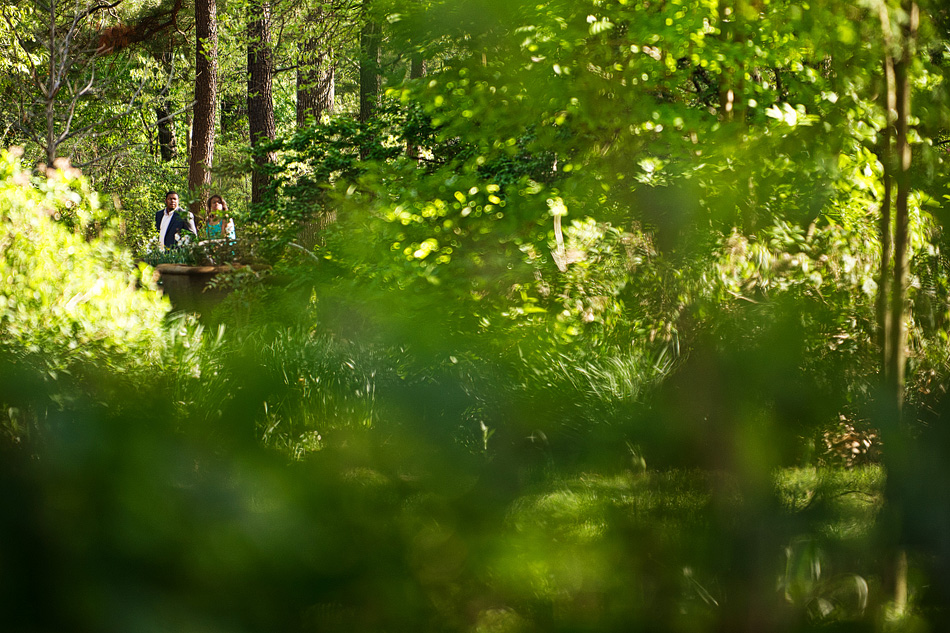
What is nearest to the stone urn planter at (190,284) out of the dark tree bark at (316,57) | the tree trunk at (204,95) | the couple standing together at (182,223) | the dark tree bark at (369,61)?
the couple standing together at (182,223)

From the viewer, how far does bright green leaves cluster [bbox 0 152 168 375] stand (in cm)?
398

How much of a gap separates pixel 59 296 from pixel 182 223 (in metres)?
5.58

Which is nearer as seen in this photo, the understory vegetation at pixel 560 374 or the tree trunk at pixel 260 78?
the understory vegetation at pixel 560 374

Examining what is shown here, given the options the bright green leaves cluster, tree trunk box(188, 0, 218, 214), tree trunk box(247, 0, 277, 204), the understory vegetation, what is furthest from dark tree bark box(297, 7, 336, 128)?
the understory vegetation

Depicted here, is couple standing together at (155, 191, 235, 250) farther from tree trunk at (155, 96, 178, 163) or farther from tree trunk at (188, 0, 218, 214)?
tree trunk at (155, 96, 178, 163)

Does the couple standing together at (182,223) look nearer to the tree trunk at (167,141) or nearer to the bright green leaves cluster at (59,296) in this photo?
the bright green leaves cluster at (59,296)

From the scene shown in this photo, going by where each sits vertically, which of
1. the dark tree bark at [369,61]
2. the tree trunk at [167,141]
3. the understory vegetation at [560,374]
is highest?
the tree trunk at [167,141]

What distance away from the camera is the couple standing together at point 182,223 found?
779 cm

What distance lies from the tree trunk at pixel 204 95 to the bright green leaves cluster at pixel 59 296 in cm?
813

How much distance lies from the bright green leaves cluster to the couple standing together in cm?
310

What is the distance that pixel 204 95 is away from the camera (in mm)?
12781

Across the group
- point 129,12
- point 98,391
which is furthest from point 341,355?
point 129,12

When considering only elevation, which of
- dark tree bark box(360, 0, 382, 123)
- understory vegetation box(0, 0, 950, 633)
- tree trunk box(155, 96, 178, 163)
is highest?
tree trunk box(155, 96, 178, 163)

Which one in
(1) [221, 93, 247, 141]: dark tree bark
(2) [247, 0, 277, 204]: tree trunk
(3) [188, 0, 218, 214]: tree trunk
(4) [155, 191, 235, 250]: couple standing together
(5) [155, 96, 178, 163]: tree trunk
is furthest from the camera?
(5) [155, 96, 178, 163]: tree trunk
